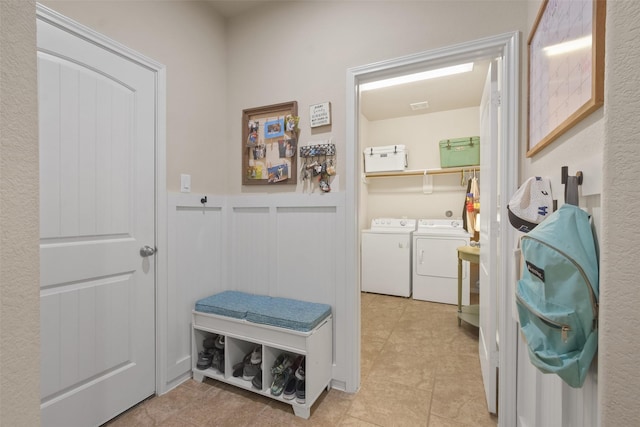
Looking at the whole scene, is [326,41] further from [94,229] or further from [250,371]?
[250,371]

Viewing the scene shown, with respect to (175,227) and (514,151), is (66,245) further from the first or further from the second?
(514,151)

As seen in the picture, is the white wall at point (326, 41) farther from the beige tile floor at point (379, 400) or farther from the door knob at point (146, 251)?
the beige tile floor at point (379, 400)

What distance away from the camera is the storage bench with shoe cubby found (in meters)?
1.56

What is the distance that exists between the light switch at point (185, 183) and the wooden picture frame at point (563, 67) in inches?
75.0

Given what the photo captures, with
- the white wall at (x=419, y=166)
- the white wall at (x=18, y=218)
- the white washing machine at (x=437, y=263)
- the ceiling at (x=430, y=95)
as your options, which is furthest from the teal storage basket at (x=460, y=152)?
the white wall at (x=18, y=218)

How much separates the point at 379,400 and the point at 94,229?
6.05ft

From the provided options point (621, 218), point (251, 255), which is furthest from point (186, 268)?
point (621, 218)

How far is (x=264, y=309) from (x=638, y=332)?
5.18 ft

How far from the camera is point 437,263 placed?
340 centimetres

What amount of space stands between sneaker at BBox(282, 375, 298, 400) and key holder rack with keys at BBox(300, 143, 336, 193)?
1155 millimetres

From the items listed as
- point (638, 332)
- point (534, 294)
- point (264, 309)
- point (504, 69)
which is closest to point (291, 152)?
point (264, 309)

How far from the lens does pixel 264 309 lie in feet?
5.64

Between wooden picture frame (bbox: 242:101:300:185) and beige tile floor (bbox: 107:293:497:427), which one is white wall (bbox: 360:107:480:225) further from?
wooden picture frame (bbox: 242:101:300:185)

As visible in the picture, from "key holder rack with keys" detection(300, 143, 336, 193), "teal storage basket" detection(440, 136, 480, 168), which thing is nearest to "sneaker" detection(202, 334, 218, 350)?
"key holder rack with keys" detection(300, 143, 336, 193)
